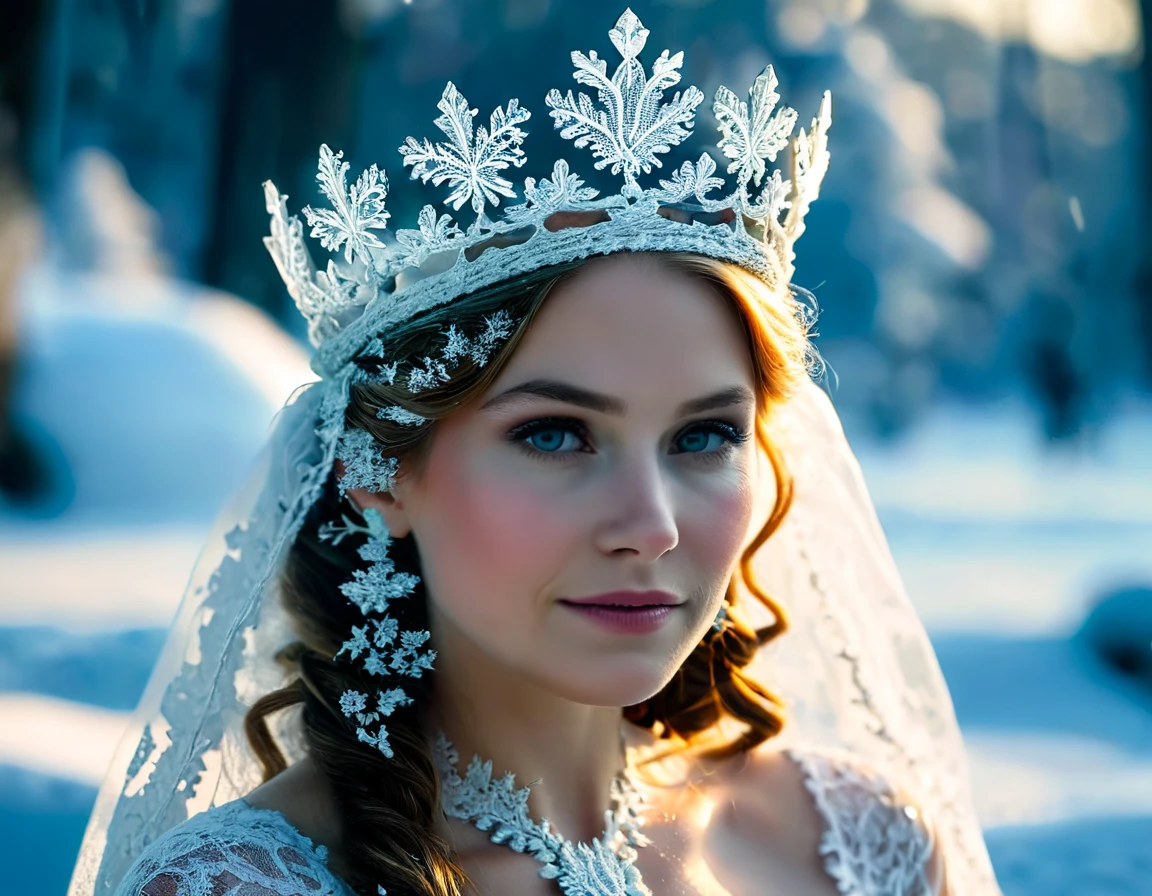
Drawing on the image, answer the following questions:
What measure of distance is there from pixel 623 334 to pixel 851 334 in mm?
5299

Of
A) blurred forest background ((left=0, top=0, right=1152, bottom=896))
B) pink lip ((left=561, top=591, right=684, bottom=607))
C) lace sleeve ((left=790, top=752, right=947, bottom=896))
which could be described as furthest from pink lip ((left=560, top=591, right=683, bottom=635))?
blurred forest background ((left=0, top=0, right=1152, bottom=896))

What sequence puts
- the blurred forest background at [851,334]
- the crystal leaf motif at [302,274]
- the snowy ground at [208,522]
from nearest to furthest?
1. the crystal leaf motif at [302,274]
2. the snowy ground at [208,522]
3. the blurred forest background at [851,334]

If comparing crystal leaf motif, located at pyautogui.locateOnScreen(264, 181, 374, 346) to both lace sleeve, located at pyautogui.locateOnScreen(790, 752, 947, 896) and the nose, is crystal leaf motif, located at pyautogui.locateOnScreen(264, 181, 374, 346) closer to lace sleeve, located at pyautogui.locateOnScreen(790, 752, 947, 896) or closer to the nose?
the nose

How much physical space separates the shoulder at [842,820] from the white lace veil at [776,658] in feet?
0.17

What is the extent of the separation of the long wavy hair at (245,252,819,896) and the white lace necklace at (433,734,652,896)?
42mm

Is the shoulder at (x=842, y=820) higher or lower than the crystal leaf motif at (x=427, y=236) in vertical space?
lower

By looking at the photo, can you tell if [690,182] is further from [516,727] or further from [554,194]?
[516,727]

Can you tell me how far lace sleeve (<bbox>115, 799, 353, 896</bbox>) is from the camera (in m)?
1.30

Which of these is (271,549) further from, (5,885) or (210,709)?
(5,885)

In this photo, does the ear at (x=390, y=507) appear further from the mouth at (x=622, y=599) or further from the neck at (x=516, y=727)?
the mouth at (x=622, y=599)

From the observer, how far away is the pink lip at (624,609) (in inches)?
53.6

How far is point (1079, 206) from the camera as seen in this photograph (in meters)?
6.36

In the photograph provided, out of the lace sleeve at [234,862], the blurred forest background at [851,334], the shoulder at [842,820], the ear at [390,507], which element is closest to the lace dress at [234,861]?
the lace sleeve at [234,862]

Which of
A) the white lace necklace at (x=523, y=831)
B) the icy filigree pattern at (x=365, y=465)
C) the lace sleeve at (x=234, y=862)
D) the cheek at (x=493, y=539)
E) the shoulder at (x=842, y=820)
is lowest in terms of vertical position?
the lace sleeve at (x=234, y=862)
